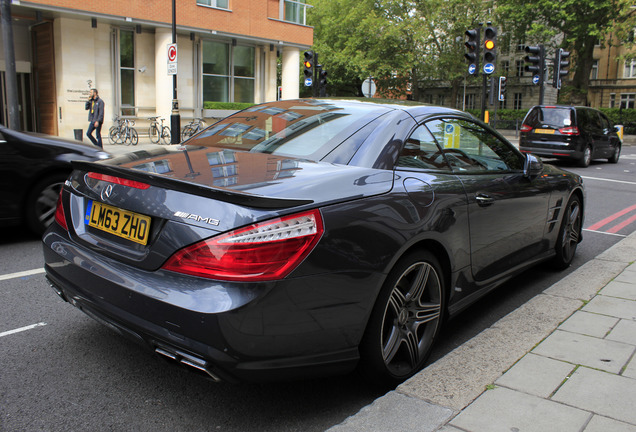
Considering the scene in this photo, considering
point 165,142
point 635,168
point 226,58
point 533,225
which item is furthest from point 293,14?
point 533,225

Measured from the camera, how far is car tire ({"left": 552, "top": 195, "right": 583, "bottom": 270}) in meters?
Answer: 5.11

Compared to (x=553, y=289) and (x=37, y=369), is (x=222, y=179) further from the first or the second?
(x=553, y=289)

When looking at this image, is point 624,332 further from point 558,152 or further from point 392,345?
point 558,152

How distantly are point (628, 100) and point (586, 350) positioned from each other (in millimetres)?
65193

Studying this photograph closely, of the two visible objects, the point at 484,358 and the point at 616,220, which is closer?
the point at 484,358

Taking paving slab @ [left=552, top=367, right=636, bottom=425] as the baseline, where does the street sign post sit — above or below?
above

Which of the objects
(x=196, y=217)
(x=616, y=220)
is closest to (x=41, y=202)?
(x=196, y=217)

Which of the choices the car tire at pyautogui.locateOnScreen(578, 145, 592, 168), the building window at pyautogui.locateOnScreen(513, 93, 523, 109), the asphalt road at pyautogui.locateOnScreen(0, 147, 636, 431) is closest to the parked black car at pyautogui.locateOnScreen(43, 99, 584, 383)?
the asphalt road at pyautogui.locateOnScreen(0, 147, 636, 431)

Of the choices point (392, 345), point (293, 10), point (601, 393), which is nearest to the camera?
point (601, 393)

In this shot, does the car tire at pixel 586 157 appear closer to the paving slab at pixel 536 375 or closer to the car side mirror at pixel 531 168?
the car side mirror at pixel 531 168

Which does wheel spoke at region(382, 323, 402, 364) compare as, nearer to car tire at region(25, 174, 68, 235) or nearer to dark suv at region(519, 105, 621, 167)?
Answer: car tire at region(25, 174, 68, 235)

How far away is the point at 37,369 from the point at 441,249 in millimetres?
2285

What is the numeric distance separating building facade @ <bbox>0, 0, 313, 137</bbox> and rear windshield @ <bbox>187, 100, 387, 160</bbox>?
19399mm

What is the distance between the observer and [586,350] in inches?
123
